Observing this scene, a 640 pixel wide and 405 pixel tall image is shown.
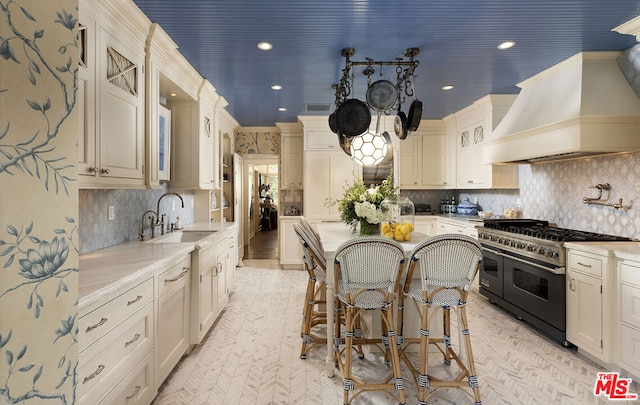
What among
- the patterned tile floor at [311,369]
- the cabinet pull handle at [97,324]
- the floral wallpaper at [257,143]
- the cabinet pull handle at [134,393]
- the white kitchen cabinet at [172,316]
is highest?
the floral wallpaper at [257,143]

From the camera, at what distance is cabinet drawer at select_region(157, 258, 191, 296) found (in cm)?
208

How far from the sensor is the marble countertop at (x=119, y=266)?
1442 mm

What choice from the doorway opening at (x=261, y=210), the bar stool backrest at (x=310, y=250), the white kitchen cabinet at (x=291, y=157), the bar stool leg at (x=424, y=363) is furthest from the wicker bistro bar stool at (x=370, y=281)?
the doorway opening at (x=261, y=210)

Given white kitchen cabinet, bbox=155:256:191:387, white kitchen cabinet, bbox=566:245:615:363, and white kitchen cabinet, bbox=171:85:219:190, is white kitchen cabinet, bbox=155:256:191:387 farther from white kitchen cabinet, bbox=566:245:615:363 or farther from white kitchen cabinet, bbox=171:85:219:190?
white kitchen cabinet, bbox=566:245:615:363

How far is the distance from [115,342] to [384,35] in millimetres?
2733

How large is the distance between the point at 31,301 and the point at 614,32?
383 centimetres

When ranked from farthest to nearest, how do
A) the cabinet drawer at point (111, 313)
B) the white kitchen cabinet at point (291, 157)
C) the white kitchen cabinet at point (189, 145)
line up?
1. the white kitchen cabinet at point (291, 157)
2. the white kitchen cabinet at point (189, 145)
3. the cabinet drawer at point (111, 313)

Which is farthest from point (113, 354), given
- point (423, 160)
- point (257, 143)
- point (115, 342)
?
point (423, 160)

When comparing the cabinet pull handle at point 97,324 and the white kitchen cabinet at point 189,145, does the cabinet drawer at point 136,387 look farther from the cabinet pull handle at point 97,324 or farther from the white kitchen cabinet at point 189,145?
the white kitchen cabinet at point 189,145

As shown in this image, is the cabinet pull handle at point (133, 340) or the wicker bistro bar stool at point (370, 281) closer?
the cabinet pull handle at point (133, 340)

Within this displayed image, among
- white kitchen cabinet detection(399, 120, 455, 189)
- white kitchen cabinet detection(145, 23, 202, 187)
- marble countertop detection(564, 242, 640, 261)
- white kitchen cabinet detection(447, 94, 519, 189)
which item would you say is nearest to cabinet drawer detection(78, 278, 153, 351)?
white kitchen cabinet detection(145, 23, 202, 187)

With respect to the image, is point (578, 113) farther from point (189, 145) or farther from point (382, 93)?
point (189, 145)

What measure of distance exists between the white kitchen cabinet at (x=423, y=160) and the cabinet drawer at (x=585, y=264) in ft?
10.7

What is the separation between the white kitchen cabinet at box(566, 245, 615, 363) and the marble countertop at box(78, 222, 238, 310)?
3102 mm
